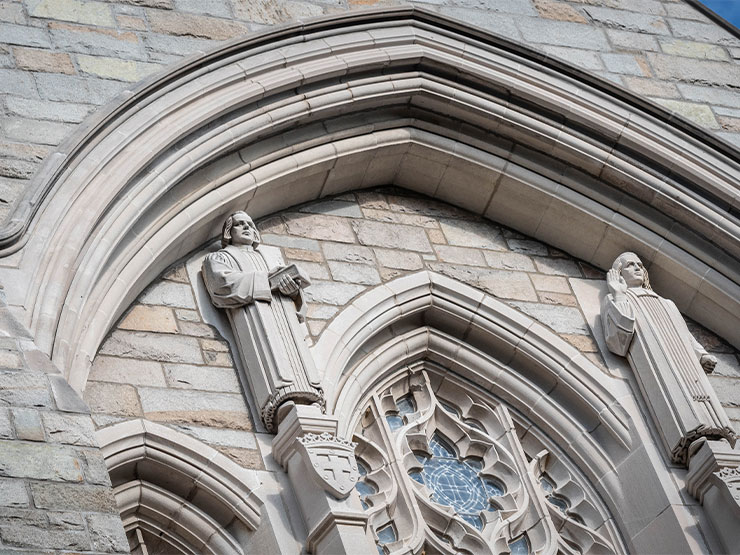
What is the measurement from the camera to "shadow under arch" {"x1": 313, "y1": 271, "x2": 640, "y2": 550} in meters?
7.62

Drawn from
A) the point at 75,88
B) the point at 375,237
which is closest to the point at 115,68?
the point at 75,88

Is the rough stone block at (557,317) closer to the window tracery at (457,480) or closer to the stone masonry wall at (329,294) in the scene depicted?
the stone masonry wall at (329,294)

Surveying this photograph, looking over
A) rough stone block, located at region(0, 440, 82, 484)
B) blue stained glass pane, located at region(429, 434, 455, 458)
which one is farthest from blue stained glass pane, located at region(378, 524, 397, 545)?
rough stone block, located at region(0, 440, 82, 484)

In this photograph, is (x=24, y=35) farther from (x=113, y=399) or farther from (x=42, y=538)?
(x=42, y=538)

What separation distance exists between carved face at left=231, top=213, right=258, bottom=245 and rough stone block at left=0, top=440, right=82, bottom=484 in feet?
8.96

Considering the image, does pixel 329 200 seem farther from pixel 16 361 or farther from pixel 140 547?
pixel 16 361

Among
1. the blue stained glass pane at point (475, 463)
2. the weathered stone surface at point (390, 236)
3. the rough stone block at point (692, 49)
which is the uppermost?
the rough stone block at point (692, 49)

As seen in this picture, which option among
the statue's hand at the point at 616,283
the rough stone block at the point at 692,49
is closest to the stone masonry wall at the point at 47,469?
the statue's hand at the point at 616,283

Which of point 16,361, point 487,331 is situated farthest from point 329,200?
point 16,361

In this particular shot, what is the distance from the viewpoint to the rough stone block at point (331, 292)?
7605 millimetres

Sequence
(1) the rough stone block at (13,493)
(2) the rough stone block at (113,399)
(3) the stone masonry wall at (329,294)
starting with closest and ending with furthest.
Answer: (1) the rough stone block at (13,493)
(2) the rough stone block at (113,399)
(3) the stone masonry wall at (329,294)

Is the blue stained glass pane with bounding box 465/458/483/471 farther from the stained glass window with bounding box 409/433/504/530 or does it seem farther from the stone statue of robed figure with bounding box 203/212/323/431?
the stone statue of robed figure with bounding box 203/212/323/431

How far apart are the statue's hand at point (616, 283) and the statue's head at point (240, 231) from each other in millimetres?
2096

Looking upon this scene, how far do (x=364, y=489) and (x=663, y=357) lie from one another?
5.99 ft
